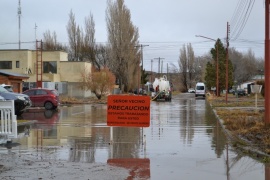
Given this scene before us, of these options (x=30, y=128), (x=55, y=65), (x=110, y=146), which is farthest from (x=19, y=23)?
(x=110, y=146)

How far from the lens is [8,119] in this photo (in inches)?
457

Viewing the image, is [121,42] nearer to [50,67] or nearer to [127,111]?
[50,67]

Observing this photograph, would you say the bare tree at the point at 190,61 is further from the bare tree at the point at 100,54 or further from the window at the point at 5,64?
the window at the point at 5,64

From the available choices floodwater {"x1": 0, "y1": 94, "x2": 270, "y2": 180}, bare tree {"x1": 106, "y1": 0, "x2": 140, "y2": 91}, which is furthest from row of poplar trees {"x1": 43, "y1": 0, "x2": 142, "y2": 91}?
floodwater {"x1": 0, "y1": 94, "x2": 270, "y2": 180}

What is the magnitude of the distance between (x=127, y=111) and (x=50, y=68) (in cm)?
5026

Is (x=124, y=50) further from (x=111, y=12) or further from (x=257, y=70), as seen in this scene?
(x=257, y=70)

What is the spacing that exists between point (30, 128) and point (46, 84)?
41219mm

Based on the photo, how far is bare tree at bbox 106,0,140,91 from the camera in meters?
64.8

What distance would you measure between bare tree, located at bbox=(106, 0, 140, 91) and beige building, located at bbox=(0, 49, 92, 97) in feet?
17.1

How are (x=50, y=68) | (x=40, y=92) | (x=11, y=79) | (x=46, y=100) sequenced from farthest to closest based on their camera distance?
(x=50, y=68) < (x=11, y=79) < (x=40, y=92) < (x=46, y=100)

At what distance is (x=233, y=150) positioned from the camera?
450 inches

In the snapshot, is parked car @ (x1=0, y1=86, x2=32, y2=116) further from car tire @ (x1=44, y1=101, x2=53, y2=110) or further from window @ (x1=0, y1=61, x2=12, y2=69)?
window @ (x1=0, y1=61, x2=12, y2=69)

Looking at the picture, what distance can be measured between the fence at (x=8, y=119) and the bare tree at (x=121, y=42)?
53.3 metres

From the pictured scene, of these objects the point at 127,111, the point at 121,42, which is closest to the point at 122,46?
the point at 121,42
